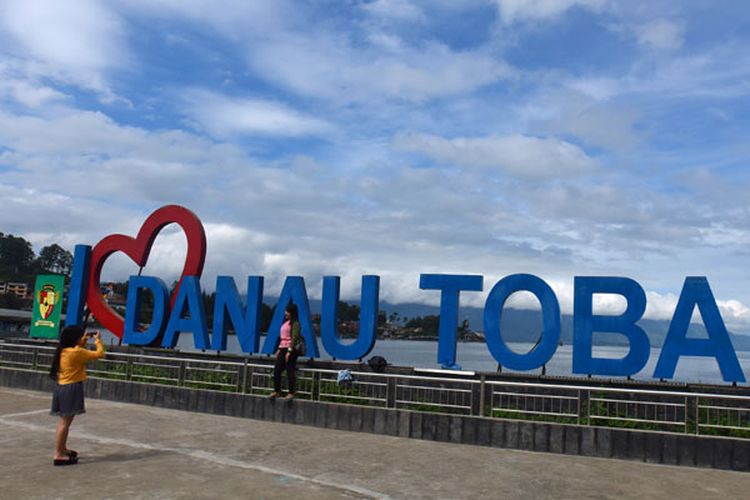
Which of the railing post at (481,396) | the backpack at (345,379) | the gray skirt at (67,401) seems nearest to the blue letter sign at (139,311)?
the backpack at (345,379)

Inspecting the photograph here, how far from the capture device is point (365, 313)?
55.1 feet

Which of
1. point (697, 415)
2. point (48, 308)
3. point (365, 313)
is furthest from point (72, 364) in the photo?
point (48, 308)

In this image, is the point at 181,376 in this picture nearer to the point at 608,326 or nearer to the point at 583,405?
the point at 583,405

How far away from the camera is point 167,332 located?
19.6 m

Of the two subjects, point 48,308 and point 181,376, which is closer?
point 181,376

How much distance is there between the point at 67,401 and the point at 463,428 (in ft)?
20.5

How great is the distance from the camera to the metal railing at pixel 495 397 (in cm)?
984

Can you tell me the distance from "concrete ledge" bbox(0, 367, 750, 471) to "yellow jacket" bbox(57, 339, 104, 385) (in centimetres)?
471

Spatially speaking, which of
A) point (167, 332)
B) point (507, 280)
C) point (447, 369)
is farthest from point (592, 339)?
point (167, 332)

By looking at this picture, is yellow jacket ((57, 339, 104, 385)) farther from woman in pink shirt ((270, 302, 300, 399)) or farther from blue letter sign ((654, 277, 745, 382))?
blue letter sign ((654, 277, 745, 382))

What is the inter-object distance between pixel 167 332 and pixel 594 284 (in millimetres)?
13018

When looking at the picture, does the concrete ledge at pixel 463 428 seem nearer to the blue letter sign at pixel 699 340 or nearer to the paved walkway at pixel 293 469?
the paved walkway at pixel 293 469

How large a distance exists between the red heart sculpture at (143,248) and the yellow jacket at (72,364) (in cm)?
1169

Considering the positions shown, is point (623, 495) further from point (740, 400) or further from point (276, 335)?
point (276, 335)
